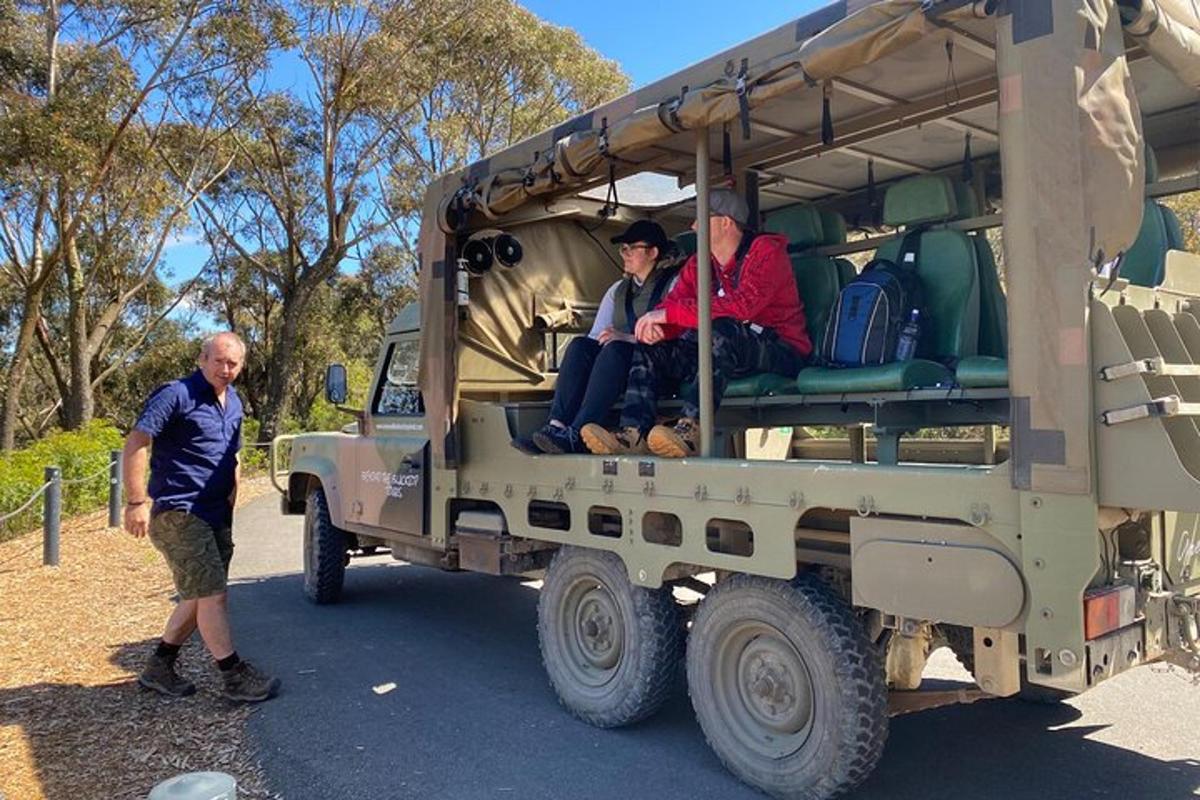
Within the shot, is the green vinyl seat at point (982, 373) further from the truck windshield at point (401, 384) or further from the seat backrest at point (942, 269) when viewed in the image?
the truck windshield at point (401, 384)

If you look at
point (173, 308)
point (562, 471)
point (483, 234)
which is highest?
point (173, 308)

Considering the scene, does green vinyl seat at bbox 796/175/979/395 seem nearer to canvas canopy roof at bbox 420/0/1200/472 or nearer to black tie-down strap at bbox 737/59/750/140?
canvas canopy roof at bbox 420/0/1200/472

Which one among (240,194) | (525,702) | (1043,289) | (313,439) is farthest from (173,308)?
(1043,289)

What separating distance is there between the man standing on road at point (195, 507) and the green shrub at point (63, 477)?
6113mm

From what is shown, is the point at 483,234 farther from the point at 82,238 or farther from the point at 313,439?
the point at 82,238

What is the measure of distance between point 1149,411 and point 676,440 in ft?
6.39

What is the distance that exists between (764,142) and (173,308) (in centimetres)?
2997

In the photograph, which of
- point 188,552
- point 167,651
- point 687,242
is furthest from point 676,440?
point 167,651

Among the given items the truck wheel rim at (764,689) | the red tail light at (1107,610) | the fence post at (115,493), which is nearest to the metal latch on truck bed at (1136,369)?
the red tail light at (1107,610)

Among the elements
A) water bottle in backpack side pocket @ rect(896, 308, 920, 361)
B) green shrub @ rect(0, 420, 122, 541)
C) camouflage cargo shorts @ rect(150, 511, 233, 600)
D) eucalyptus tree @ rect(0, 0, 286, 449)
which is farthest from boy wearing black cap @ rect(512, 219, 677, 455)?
eucalyptus tree @ rect(0, 0, 286, 449)

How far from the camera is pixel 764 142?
16.3ft

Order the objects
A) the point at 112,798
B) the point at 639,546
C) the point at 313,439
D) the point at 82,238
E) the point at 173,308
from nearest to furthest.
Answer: the point at 112,798, the point at 639,546, the point at 313,439, the point at 82,238, the point at 173,308

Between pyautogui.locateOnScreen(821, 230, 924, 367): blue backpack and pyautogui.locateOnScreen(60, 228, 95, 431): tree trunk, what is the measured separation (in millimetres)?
19695

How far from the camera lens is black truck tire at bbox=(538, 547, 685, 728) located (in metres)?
4.09
